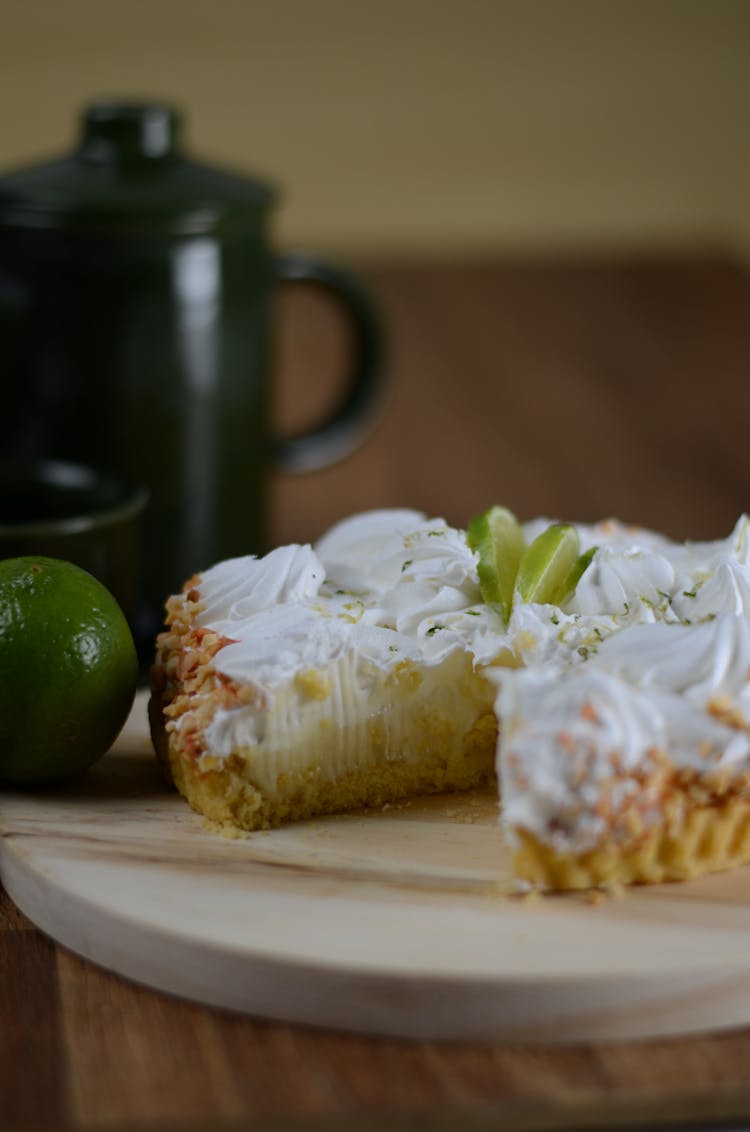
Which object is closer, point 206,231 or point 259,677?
point 259,677

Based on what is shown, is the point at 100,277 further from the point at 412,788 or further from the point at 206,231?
the point at 412,788

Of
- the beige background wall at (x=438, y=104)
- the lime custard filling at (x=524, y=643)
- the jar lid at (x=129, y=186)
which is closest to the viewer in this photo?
the lime custard filling at (x=524, y=643)

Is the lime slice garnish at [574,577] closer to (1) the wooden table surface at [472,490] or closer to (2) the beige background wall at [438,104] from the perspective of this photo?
(1) the wooden table surface at [472,490]

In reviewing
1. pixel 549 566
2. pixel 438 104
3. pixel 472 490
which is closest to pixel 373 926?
pixel 549 566

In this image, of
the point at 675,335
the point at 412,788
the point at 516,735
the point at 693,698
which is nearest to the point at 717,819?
the point at 693,698

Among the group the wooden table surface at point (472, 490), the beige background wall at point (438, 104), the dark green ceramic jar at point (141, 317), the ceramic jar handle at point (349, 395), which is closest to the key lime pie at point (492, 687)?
the wooden table surface at point (472, 490)

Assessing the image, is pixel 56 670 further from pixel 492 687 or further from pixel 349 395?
pixel 349 395

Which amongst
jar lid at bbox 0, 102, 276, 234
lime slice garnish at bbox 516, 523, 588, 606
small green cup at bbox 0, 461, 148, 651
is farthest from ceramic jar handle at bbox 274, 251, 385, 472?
lime slice garnish at bbox 516, 523, 588, 606
